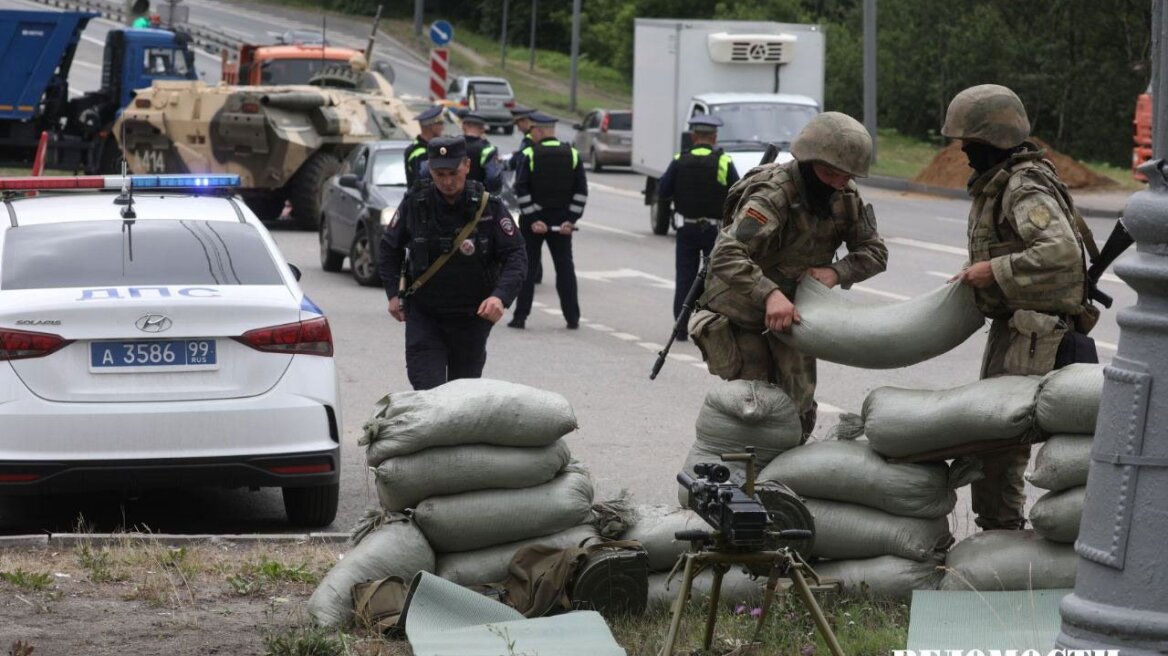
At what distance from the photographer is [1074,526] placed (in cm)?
552

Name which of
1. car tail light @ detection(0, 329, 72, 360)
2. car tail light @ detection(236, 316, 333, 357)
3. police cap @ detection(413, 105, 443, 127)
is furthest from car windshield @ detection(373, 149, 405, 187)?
car tail light @ detection(0, 329, 72, 360)

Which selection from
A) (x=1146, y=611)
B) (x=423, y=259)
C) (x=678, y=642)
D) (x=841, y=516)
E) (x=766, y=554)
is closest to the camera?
(x=1146, y=611)

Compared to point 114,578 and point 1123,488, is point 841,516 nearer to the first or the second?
point 1123,488

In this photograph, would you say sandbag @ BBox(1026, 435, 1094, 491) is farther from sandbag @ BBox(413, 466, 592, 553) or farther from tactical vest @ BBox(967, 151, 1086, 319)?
sandbag @ BBox(413, 466, 592, 553)

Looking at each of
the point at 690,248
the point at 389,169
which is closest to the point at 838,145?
the point at 690,248

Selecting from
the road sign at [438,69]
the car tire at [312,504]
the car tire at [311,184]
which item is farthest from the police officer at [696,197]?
the road sign at [438,69]

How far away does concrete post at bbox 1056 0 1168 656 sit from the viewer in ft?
12.7

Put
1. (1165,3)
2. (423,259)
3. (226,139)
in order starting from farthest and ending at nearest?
(226,139) < (1165,3) < (423,259)

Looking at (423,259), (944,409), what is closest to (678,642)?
(944,409)

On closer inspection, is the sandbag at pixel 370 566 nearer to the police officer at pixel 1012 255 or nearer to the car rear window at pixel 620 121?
the police officer at pixel 1012 255

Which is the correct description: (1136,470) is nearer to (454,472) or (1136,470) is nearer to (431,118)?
(454,472)

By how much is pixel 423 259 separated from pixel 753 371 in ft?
7.65

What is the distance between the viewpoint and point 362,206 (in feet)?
60.4

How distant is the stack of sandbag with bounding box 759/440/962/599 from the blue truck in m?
25.3
